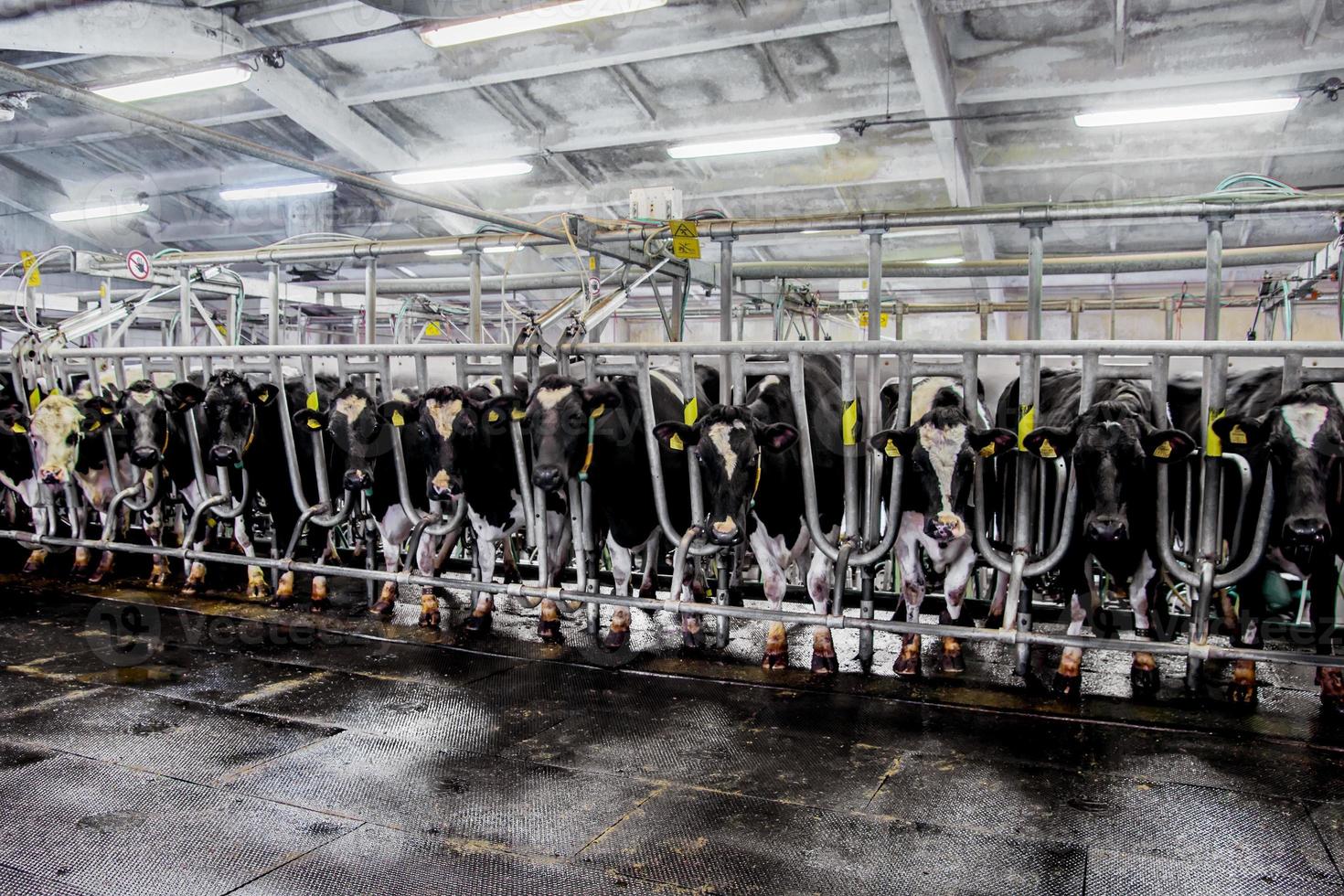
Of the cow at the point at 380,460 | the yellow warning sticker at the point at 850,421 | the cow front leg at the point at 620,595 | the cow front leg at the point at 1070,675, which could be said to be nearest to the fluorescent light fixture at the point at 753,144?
the cow at the point at 380,460

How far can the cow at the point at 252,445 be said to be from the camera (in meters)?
6.29

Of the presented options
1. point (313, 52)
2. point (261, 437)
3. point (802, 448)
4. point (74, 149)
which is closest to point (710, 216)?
point (802, 448)

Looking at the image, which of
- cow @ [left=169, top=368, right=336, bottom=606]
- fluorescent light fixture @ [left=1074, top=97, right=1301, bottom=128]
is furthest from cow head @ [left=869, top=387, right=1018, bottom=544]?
fluorescent light fixture @ [left=1074, top=97, right=1301, bottom=128]

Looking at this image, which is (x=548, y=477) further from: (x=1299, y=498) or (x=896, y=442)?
(x=1299, y=498)

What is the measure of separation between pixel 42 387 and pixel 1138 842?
7707 millimetres

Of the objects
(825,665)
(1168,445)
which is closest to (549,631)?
(825,665)

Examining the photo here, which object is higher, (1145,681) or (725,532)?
(725,532)

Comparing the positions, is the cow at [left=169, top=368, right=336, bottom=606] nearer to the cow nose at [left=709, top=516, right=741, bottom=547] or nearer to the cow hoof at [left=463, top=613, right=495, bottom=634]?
the cow hoof at [left=463, top=613, right=495, bottom=634]

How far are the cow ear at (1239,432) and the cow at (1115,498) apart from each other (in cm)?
13

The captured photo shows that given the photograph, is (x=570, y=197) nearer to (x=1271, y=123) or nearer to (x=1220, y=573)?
(x=1271, y=123)

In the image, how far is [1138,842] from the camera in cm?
313

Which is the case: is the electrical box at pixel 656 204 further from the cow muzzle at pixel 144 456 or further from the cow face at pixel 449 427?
the cow muzzle at pixel 144 456

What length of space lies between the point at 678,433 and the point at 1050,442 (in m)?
1.74

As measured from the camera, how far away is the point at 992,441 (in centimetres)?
449
